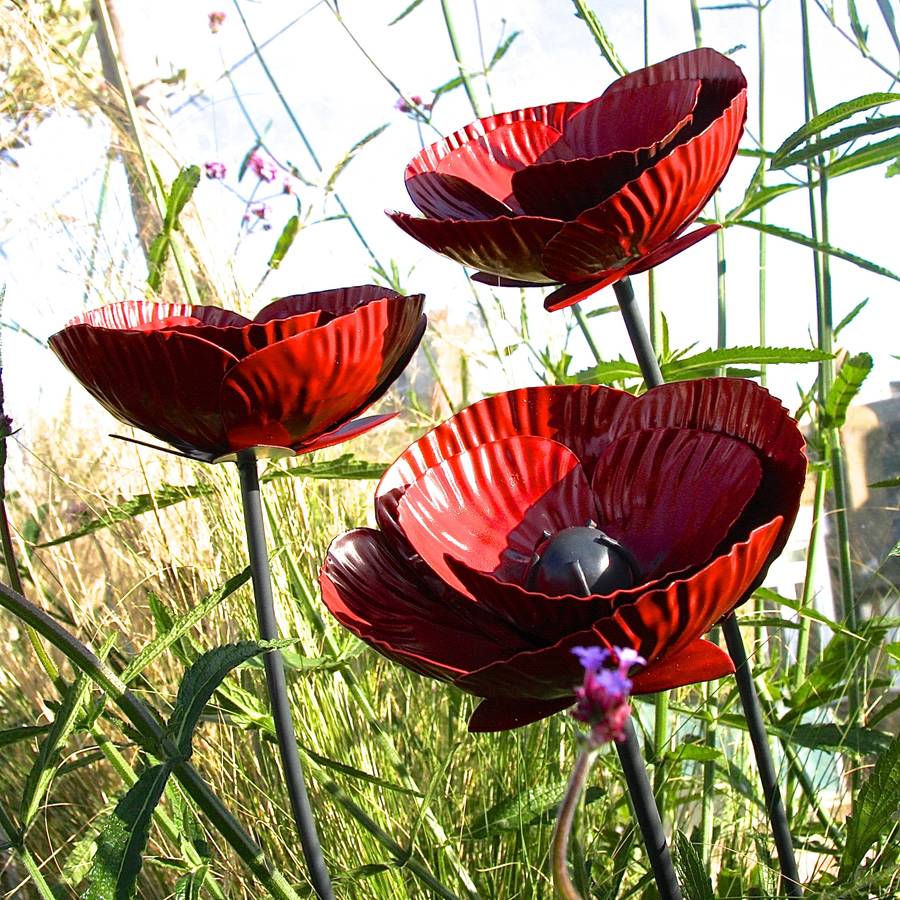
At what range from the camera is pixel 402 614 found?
29 centimetres

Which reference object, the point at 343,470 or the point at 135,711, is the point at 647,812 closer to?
the point at 135,711

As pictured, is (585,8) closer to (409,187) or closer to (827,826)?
(409,187)

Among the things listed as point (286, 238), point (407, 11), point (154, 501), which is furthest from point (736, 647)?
point (407, 11)

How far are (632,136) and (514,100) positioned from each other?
0.68 metres

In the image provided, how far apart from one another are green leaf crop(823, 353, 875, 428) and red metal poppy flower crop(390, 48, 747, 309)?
22cm

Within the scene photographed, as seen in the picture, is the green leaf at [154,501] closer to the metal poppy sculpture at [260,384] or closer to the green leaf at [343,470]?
the green leaf at [343,470]

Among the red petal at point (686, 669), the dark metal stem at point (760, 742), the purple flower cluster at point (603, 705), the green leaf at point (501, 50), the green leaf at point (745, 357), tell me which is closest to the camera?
the purple flower cluster at point (603, 705)

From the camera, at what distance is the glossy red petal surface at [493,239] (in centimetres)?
33

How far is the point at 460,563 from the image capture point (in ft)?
0.83

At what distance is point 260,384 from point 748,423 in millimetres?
138

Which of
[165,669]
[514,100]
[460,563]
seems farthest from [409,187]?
[514,100]

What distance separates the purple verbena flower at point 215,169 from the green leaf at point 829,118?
86 centimetres

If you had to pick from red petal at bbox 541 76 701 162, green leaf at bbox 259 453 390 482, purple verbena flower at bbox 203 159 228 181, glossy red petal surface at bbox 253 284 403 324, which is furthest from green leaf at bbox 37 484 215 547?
purple verbena flower at bbox 203 159 228 181

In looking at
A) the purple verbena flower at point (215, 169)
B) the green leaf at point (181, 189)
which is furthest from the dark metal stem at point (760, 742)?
the purple verbena flower at point (215, 169)
